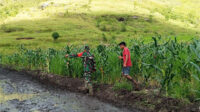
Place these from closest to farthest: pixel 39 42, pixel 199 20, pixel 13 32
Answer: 1. pixel 39 42
2. pixel 13 32
3. pixel 199 20

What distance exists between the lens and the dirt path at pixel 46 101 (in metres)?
11.9

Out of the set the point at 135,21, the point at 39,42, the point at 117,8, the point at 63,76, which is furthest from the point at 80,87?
the point at 117,8

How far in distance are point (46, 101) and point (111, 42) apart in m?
10.3

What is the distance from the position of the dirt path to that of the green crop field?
6.75ft

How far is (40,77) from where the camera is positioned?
70.0ft

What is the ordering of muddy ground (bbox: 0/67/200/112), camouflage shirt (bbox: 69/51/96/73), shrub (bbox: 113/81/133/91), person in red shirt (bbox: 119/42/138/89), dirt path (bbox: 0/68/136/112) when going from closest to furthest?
muddy ground (bbox: 0/67/200/112) → dirt path (bbox: 0/68/136/112) → person in red shirt (bbox: 119/42/138/89) → shrub (bbox: 113/81/133/91) → camouflage shirt (bbox: 69/51/96/73)

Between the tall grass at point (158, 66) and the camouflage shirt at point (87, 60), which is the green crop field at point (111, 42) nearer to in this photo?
the tall grass at point (158, 66)

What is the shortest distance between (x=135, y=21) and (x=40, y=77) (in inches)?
5781

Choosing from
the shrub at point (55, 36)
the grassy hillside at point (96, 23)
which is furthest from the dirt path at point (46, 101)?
the shrub at point (55, 36)

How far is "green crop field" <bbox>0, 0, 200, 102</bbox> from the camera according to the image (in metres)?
11.4

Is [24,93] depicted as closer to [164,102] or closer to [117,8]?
[164,102]

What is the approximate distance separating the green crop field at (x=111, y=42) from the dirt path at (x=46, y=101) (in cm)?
206

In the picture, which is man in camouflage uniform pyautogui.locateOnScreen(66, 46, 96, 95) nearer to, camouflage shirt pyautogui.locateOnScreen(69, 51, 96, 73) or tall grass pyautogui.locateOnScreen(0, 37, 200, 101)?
camouflage shirt pyautogui.locateOnScreen(69, 51, 96, 73)

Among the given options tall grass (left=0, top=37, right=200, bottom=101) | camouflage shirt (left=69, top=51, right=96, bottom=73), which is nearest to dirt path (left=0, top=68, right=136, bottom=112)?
camouflage shirt (left=69, top=51, right=96, bottom=73)
